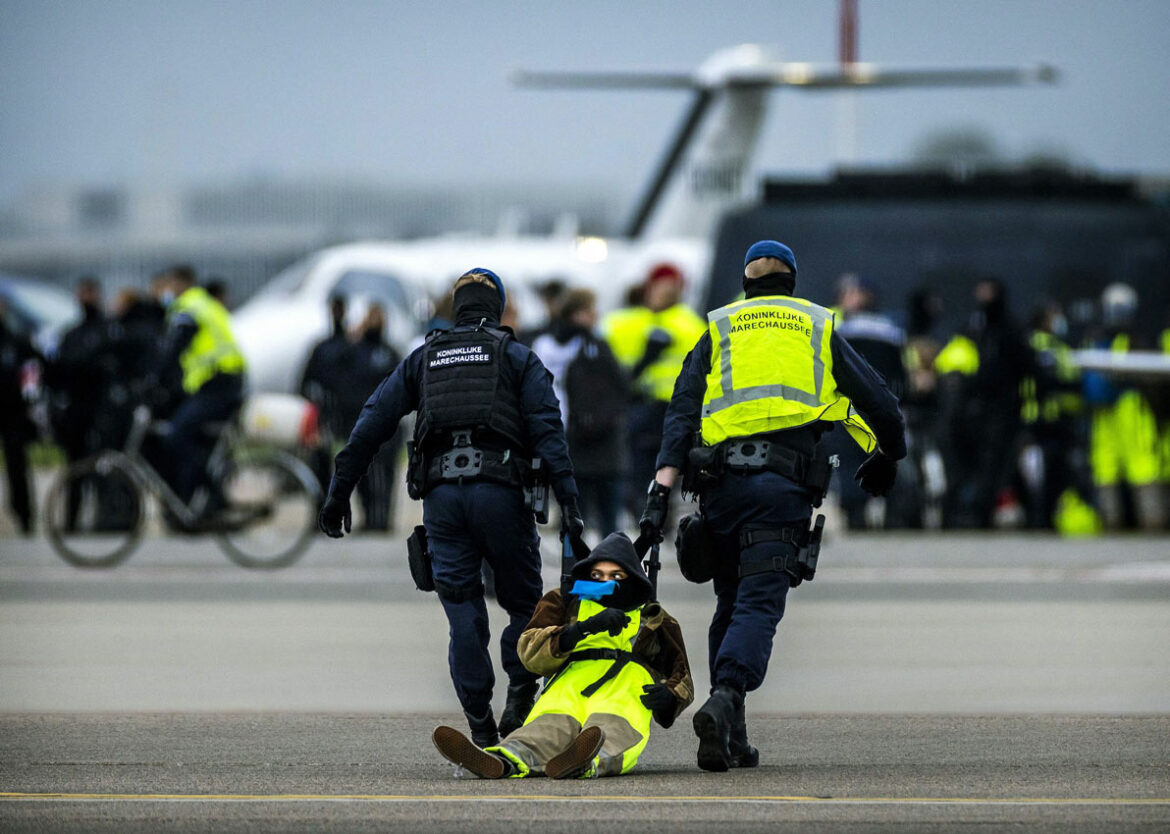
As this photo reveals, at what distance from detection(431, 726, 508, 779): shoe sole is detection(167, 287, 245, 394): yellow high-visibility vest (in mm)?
8686

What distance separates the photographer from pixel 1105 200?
70.6 ft

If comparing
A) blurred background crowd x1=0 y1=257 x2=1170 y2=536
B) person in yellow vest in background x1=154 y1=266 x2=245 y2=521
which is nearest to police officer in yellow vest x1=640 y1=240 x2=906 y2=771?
person in yellow vest in background x1=154 y1=266 x2=245 y2=521

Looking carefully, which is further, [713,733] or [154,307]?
[154,307]

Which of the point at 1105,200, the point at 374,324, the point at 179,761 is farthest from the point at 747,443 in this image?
the point at 1105,200

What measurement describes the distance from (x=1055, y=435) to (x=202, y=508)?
710cm

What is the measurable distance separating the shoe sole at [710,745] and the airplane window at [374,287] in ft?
58.0

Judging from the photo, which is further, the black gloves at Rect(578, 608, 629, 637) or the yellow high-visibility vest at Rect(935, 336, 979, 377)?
the yellow high-visibility vest at Rect(935, 336, 979, 377)

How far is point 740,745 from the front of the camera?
661 centimetres

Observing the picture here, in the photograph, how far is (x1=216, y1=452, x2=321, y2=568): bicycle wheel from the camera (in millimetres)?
13914

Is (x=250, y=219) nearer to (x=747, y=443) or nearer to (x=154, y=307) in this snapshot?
(x=154, y=307)

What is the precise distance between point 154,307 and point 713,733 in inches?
447

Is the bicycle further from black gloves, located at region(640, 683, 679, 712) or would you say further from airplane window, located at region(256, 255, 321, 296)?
airplane window, located at region(256, 255, 321, 296)

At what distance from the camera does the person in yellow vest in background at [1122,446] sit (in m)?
17.4

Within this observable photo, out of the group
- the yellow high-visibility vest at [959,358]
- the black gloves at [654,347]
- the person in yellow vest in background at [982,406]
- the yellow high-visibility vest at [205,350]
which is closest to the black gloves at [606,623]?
the black gloves at [654,347]
